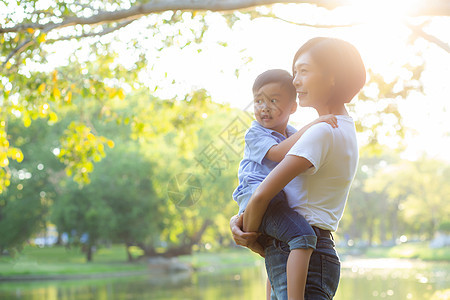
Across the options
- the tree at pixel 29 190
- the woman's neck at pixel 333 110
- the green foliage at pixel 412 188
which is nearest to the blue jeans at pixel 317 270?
the woman's neck at pixel 333 110

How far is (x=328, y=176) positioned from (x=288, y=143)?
158mm

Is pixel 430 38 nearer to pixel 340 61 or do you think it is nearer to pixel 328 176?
pixel 340 61

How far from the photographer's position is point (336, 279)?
181 centimetres

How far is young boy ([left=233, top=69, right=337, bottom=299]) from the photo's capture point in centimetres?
170

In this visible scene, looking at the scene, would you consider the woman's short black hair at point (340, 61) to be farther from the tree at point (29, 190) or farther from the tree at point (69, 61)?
the tree at point (29, 190)

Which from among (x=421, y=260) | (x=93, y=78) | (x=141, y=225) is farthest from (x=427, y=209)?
(x=93, y=78)

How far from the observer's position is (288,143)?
178 centimetres

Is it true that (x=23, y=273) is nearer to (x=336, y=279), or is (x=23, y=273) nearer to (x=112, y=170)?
(x=112, y=170)

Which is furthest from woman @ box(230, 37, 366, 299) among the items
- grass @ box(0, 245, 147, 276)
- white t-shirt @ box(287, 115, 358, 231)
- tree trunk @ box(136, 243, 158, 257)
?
tree trunk @ box(136, 243, 158, 257)

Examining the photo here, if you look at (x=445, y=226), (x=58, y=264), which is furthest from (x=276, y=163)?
(x=445, y=226)

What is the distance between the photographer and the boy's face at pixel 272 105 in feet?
6.40

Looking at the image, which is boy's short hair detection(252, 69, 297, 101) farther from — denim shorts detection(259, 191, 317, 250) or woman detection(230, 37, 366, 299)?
denim shorts detection(259, 191, 317, 250)

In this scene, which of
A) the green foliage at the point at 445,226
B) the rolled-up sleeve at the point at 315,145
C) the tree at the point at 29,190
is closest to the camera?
the rolled-up sleeve at the point at 315,145

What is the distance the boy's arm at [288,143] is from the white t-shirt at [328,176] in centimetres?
3
